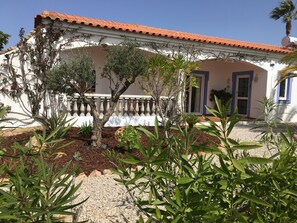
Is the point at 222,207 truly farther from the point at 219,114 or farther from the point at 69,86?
the point at 69,86

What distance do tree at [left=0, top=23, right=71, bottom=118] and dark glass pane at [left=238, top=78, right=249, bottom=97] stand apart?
10126 millimetres

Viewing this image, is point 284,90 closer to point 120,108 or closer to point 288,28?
point 288,28

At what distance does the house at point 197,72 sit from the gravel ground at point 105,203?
13.0ft

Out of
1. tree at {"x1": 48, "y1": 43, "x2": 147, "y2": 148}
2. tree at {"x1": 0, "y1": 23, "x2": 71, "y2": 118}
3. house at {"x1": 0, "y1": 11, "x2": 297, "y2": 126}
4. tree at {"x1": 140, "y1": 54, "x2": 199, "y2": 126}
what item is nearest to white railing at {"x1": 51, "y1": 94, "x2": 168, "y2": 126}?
house at {"x1": 0, "y1": 11, "x2": 297, "y2": 126}

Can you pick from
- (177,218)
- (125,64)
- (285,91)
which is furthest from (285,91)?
(177,218)

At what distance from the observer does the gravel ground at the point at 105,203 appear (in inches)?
122

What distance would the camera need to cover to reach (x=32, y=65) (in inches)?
311

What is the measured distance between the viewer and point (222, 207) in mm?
1172

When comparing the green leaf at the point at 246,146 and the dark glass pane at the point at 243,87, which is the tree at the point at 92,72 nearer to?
the green leaf at the point at 246,146

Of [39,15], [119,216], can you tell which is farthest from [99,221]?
[39,15]

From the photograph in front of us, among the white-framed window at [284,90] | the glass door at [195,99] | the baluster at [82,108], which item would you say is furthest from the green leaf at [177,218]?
the white-framed window at [284,90]

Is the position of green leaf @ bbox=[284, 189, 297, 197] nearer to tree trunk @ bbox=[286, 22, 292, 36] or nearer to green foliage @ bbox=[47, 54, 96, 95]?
green foliage @ bbox=[47, 54, 96, 95]

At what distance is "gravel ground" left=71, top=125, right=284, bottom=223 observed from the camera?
310 centimetres

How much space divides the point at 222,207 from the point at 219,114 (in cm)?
45
